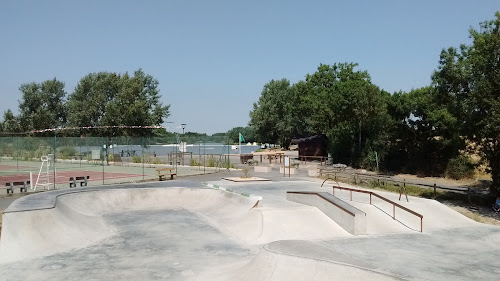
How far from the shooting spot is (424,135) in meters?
34.4

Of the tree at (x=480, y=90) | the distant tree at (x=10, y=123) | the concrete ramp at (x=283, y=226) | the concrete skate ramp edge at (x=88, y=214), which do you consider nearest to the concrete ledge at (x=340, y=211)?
the concrete ramp at (x=283, y=226)

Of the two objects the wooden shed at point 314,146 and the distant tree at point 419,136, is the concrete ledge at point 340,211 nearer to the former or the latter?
the distant tree at point 419,136

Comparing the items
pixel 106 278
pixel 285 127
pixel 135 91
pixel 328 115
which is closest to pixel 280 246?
pixel 106 278

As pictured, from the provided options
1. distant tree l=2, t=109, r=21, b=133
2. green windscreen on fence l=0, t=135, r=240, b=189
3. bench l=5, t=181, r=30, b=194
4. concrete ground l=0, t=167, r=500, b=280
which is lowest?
concrete ground l=0, t=167, r=500, b=280

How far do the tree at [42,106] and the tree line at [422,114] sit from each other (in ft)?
139

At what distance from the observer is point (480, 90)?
19.9 m

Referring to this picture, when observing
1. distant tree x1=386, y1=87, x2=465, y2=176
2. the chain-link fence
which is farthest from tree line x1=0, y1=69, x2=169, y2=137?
distant tree x1=386, y1=87, x2=465, y2=176

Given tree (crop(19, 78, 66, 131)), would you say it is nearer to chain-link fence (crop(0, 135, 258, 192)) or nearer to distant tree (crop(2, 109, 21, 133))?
distant tree (crop(2, 109, 21, 133))

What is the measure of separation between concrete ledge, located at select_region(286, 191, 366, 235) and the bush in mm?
20760

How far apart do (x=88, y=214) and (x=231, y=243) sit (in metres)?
6.67

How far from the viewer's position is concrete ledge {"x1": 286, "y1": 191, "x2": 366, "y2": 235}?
11.8m

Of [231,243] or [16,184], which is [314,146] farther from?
A: [231,243]

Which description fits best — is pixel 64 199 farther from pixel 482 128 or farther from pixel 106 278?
pixel 482 128

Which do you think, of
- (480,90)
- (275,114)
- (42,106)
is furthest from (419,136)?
(42,106)
